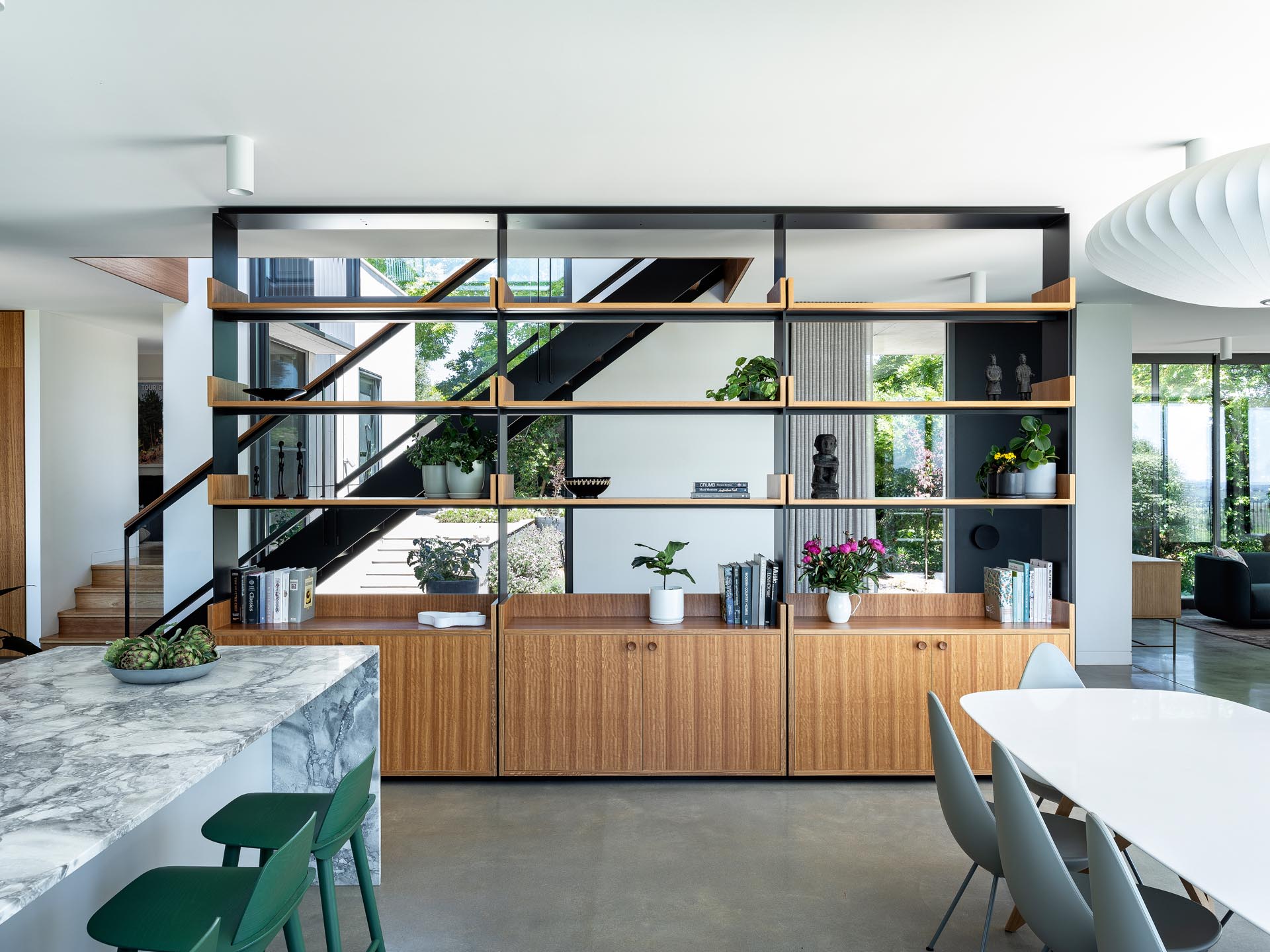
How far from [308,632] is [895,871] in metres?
2.74

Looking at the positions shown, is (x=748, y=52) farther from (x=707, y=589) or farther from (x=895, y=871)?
(x=707, y=589)

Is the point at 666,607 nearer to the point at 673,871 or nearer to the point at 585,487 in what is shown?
the point at 585,487

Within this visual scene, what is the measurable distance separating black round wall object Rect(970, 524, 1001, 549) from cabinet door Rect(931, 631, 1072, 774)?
3.21 m

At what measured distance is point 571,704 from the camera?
13.3 ft

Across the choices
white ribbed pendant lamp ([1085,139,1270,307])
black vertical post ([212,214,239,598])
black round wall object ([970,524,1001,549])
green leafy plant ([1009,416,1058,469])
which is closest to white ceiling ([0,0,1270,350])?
black vertical post ([212,214,239,598])

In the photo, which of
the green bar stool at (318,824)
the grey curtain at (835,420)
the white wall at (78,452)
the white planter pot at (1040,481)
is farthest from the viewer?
the grey curtain at (835,420)

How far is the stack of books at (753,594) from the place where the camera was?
4.16 meters

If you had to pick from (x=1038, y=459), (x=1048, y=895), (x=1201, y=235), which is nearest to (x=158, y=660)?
(x=1048, y=895)

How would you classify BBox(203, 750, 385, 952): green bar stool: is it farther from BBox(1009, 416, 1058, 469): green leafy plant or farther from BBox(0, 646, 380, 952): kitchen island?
BBox(1009, 416, 1058, 469): green leafy plant

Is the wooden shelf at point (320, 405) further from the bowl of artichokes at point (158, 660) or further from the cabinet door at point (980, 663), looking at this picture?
the cabinet door at point (980, 663)

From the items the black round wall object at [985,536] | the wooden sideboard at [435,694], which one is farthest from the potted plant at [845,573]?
the black round wall object at [985,536]

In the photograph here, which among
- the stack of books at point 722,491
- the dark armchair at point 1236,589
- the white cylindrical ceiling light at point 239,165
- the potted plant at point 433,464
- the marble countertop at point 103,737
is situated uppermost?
the white cylindrical ceiling light at point 239,165

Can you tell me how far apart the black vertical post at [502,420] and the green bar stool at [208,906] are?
7.69ft

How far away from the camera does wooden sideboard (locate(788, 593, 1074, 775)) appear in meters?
4.04
